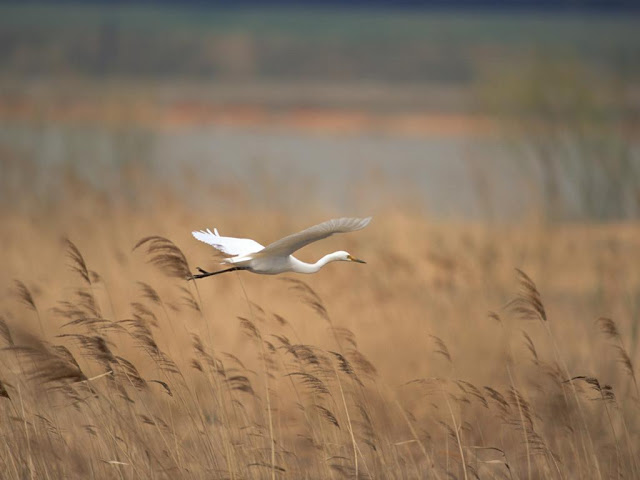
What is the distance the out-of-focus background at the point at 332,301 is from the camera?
15.4ft

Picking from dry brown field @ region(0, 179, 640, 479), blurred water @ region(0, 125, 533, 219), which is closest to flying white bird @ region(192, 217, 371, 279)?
dry brown field @ region(0, 179, 640, 479)

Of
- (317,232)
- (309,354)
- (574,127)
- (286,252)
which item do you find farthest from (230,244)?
(574,127)

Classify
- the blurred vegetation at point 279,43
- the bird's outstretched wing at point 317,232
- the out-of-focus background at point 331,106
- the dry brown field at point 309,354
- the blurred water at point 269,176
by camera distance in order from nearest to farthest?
the bird's outstretched wing at point 317,232, the dry brown field at point 309,354, the out-of-focus background at point 331,106, the blurred water at point 269,176, the blurred vegetation at point 279,43

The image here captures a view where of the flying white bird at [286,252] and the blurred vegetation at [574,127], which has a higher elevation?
the blurred vegetation at [574,127]

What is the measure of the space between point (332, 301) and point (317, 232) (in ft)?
19.0

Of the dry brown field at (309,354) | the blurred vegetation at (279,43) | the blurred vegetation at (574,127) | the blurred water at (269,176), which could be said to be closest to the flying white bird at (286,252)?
the dry brown field at (309,354)

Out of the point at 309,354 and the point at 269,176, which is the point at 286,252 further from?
the point at 269,176

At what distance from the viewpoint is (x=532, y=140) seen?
36.9ft

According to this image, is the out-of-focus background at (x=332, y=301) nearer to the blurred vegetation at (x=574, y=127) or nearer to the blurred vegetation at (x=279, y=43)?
the blurred vegetation at (x=574, y=127)

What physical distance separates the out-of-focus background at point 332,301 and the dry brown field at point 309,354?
33 millimetres

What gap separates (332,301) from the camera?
28.9 ft

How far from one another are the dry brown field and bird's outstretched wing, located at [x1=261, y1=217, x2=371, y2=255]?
75 cm

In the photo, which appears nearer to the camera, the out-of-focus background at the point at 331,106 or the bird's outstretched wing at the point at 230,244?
the bird's outstretched wing at the point at 230,244

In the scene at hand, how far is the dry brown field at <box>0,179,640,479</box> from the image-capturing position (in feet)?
15.0
